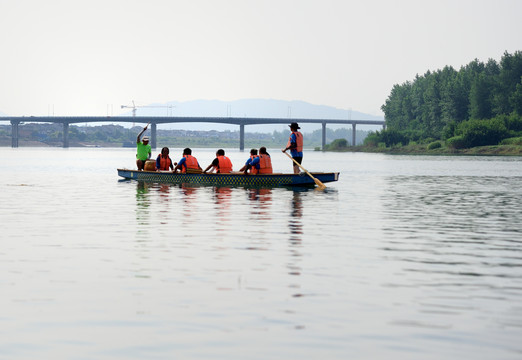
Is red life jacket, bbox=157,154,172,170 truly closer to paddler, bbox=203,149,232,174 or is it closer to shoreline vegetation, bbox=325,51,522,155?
paddler, bbox=203,149,232,174

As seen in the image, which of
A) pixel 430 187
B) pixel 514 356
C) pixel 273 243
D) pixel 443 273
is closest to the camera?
pixel 514 356

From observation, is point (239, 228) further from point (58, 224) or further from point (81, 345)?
point (81, 345)

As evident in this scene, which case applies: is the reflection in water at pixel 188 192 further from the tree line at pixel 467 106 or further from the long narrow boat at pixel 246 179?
the tree line at pixel 467 106

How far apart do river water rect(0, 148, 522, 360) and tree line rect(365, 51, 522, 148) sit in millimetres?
119814

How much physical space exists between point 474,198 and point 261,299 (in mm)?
23720

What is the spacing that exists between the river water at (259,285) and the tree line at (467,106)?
120 meters

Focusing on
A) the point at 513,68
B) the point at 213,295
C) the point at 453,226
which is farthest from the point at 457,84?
the point at 213,295

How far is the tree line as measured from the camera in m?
141

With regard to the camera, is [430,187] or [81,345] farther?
[430,187]

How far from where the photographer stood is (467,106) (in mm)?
155875

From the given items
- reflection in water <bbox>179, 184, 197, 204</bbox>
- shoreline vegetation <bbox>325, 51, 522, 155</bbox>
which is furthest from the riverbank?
reflection in water <bbox>179, 184, 197, 204</bbox>

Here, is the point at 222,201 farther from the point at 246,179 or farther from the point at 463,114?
the point at 463,114

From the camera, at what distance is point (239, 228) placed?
67.6ft

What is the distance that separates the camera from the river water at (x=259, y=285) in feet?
29.7
